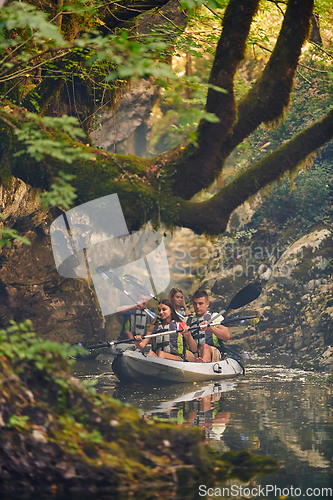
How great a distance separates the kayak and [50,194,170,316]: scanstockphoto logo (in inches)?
77.6

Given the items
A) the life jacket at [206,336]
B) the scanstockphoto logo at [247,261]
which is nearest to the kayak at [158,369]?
the life jacket at [206,336]

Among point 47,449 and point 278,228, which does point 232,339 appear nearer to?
point 278,228

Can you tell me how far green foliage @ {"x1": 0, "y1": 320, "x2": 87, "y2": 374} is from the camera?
3.82 meters

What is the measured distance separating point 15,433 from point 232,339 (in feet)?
35.0

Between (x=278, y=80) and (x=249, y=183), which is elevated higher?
(x=278, y=80)

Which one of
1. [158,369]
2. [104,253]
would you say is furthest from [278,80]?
[104,253]

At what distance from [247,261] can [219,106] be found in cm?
1029

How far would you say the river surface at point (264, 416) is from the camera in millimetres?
4082

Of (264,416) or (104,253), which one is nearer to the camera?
(264,416)

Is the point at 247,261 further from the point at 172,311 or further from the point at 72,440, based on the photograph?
the point at 72,440

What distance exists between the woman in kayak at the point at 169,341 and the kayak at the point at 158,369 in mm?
331

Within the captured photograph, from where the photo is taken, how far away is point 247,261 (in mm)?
15734

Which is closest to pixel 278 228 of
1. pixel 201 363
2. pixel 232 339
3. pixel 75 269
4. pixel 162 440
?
pixel 232 339

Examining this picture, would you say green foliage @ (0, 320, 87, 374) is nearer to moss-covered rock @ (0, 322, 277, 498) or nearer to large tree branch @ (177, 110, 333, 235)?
moss-covered rock @ (0, 322, 277, 498)
